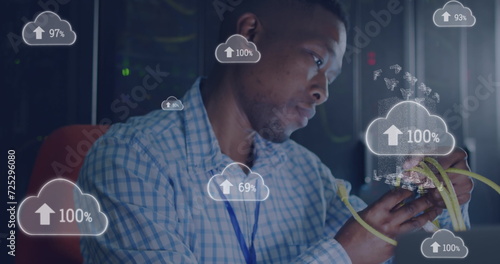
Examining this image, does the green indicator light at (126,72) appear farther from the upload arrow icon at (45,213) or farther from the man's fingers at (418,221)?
the man's fingers at (418,221)

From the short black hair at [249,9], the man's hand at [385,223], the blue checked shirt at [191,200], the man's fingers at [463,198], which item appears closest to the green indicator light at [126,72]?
the blue checked shirt at [191,200]

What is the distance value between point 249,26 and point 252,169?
29cm

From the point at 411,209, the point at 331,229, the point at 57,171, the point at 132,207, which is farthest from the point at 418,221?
the point at 57,171

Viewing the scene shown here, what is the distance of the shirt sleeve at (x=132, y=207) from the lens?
0.90 m

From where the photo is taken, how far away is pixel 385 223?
3.02ft

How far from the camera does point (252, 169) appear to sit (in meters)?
0.97

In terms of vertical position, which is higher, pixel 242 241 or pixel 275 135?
pixel 275 135

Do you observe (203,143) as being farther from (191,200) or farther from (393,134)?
(393,134)

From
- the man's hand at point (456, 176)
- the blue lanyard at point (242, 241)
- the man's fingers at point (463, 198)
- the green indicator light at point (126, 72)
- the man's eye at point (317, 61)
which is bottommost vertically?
the blue lanyard at point (242, 241)

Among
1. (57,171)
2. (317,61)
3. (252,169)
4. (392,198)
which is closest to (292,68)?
(317,61)

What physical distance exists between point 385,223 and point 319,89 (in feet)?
0.95

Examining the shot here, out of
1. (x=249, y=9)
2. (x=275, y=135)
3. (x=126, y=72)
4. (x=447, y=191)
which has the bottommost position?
(x=447, y=191)

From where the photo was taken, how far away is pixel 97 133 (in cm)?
98

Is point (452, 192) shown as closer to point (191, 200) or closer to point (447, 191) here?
point (447, 191)
